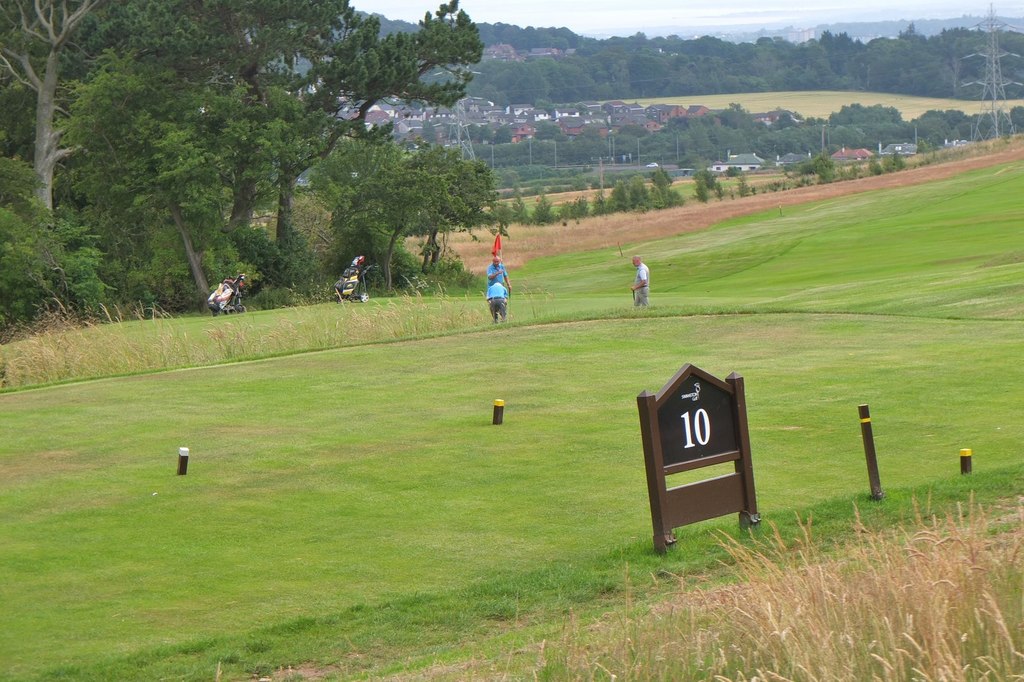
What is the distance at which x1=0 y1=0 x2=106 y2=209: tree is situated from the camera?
48531mm

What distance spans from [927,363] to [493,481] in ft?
25.1

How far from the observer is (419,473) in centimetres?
1170

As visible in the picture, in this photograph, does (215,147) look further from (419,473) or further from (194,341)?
(419,473)

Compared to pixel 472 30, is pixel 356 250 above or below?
below

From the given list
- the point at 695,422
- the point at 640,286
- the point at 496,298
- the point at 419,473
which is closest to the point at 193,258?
the point at 496,298

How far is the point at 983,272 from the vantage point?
96.2 feet

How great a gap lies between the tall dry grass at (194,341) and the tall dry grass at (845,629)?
15.7 m

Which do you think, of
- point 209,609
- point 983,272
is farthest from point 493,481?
point 983,272

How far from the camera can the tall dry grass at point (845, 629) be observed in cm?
525

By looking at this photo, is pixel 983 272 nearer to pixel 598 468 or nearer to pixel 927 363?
pixel 927 363

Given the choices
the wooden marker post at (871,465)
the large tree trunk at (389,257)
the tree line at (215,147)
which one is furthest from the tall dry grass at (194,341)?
the large tree trunk at (389,257)

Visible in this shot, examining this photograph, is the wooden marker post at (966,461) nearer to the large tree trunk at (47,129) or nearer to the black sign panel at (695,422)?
the black sign panel at (695,422)

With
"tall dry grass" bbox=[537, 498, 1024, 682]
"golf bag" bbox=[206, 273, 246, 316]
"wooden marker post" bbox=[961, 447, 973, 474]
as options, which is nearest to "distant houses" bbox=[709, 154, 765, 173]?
"golf bag" bbox=[206, 273, 246, 316]

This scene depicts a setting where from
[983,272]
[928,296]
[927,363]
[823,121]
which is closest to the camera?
[927,363]
